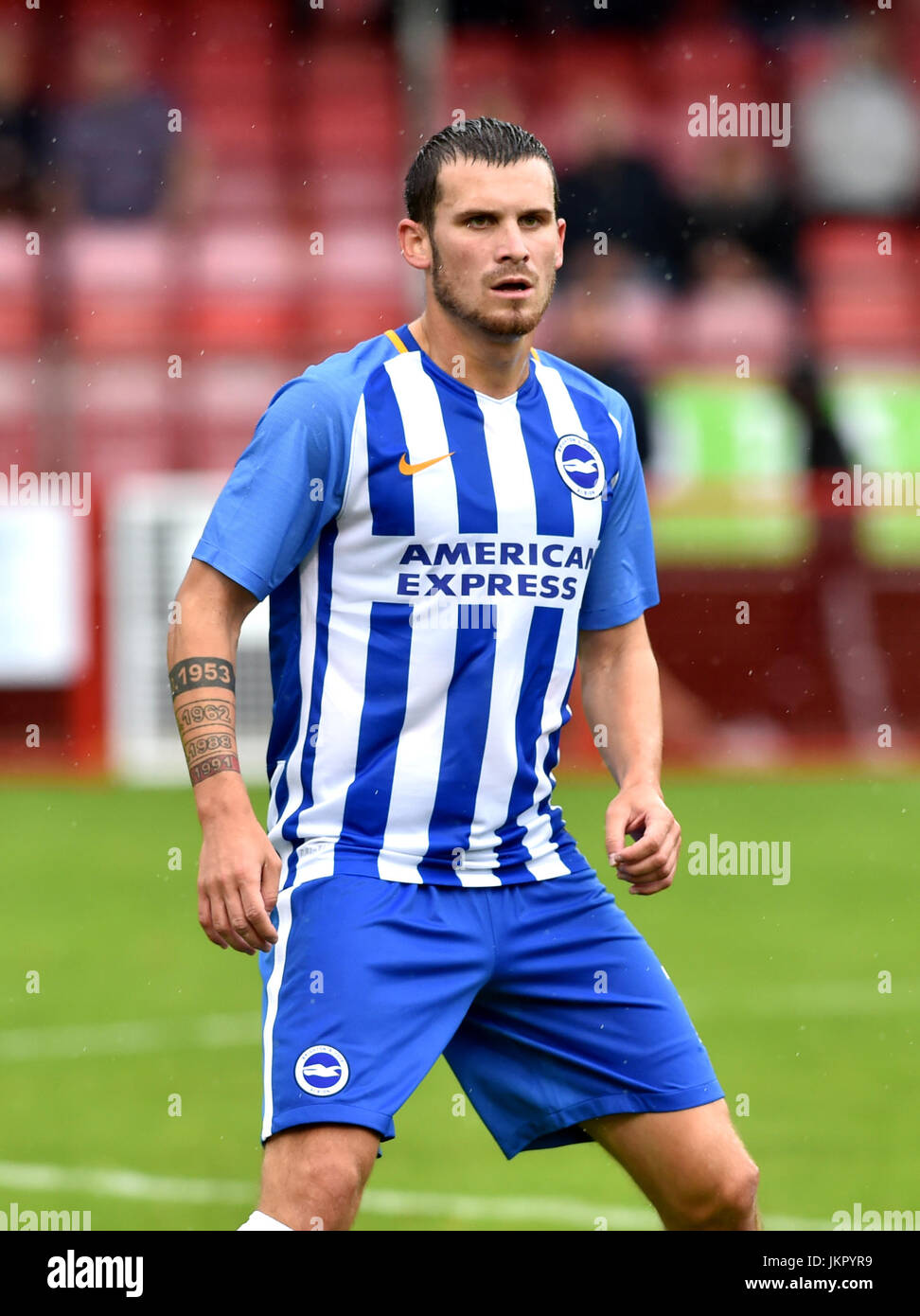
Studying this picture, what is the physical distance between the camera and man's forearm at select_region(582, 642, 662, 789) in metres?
3.89

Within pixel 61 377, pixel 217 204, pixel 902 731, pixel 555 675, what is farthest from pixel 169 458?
pixel 555 675

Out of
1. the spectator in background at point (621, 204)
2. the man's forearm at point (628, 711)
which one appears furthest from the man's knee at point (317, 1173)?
the spectator in background at point (621, 204)

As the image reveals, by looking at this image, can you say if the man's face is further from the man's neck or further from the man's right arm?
the man's right arm

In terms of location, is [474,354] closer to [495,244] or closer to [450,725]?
[495,244]

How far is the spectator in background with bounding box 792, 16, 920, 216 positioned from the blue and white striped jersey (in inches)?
567

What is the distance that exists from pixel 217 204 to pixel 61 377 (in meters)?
3.02

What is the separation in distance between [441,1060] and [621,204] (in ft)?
29.0

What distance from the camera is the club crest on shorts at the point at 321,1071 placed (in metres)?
3.42

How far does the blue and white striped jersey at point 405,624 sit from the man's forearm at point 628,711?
199 mm

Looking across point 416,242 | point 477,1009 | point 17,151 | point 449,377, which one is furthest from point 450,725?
point 17,151

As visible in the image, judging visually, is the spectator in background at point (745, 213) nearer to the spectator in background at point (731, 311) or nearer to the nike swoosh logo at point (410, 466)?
the spectator in background at point (731, 311)

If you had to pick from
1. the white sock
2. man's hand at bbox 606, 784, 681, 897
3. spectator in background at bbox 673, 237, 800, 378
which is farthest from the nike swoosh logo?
spectator in background at bbox 673, 237, 800, 378

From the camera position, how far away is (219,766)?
11.4ft

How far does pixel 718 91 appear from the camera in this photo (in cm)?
1905
